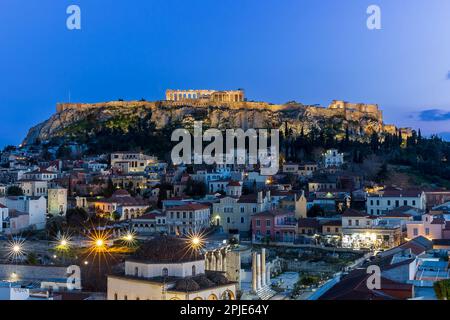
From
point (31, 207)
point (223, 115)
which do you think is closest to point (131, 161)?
point (31, 207)

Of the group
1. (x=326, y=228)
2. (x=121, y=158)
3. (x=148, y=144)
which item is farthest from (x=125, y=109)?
(x=326, y=228)

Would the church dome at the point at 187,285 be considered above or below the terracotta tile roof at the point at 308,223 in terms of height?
below

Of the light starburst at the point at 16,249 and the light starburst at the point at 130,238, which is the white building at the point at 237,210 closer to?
the light starburst at the point at 130,238

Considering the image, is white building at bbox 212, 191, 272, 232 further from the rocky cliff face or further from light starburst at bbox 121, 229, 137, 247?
the rocky cliff face

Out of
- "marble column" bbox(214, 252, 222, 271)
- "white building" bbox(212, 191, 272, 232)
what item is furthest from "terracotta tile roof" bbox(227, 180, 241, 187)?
"marble column" bbox(214, 252, 222, 271)

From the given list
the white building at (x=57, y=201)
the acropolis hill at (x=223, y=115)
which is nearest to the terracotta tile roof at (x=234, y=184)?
the white building at (x=57, y=201)
